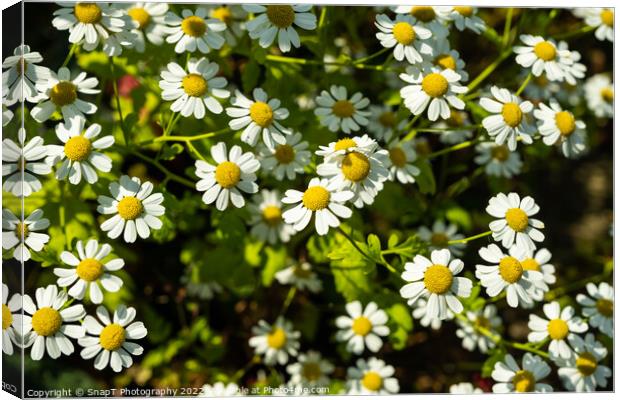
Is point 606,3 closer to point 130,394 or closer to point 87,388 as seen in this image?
point 130,394

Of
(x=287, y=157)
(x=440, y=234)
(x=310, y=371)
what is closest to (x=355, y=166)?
(x=287, y=157)

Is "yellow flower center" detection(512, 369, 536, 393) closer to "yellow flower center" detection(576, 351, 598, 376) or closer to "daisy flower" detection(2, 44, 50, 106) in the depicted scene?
"yellow flower center" detection(576, 351, 598, 376)

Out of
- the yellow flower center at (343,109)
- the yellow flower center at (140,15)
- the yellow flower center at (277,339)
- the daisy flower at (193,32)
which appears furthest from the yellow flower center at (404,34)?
the yellow flower center at (277,339)

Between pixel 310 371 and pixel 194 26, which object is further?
pixel 310 371

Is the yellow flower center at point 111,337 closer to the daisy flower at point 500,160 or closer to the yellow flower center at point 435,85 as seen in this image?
the yellow flower center at point 435,85

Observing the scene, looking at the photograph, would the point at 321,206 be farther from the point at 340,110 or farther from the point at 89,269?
the point at 89,269

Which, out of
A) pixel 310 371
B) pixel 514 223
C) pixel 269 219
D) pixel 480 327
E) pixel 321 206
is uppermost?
pixel 321 206
